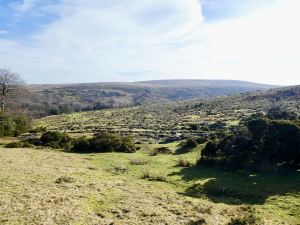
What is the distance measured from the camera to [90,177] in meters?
27.4

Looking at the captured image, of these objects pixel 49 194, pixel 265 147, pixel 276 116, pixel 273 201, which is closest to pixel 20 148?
pixel 49 194

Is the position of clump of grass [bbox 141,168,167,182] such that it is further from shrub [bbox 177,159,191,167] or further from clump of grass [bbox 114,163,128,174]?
shrub [bbox 177,159,191,167]

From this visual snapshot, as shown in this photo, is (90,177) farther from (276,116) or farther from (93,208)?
(276,116)

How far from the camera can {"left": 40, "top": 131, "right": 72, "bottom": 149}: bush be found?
144 ft

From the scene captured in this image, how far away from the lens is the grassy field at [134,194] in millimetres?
19562

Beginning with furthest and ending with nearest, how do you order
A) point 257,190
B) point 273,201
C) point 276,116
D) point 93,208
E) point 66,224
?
1. point 276,116
2. point 257,190
3. point 273,201
4. point 93,208
5. point 66,224

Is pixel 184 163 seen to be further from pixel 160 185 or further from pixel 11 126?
pixel 11 126

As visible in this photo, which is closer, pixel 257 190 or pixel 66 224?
pixel 66 224

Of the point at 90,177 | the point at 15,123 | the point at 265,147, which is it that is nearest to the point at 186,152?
the point at 265,147

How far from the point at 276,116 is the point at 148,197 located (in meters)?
42.4

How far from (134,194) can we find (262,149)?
1270 cm

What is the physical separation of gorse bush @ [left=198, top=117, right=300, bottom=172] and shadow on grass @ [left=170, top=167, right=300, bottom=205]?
4.70 feet

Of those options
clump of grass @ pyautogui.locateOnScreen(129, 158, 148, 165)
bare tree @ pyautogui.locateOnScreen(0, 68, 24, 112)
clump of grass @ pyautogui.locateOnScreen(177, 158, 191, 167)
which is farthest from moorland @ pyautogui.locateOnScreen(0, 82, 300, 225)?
bare tree @ pyautogui.locateOnScreen(0, 68, 24, 112)

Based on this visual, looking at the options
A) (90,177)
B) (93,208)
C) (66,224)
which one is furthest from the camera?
(90,177)
